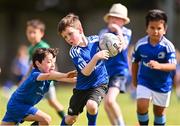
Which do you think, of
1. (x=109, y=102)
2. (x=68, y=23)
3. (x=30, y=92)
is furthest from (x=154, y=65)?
(x=30, y=92)

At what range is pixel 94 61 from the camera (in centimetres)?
901

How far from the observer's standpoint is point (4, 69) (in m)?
33.4

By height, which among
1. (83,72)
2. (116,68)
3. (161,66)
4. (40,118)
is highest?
(83,72)

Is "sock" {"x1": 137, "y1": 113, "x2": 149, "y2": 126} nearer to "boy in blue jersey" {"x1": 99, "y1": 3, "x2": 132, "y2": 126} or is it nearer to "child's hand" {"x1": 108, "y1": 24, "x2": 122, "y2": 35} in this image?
"boy in blue jersey" {"x1": 99, "y1": 3, "x2": 132, "y2": 126}

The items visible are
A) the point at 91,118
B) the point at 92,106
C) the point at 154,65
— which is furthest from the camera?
the point at 154,65

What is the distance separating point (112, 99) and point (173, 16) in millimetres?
21073

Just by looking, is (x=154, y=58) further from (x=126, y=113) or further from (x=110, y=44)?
(x=126, y=113)

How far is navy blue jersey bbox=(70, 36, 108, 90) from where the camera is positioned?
9320 mm

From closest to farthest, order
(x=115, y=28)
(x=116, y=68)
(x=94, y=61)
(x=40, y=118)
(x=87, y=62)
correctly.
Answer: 1. (x=94, y=61)
2. (x=87, y=62)
3. (x=40, y=118)
4. (x=115, y=28)
5. (x=116, y=68)

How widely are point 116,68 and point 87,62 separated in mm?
2542

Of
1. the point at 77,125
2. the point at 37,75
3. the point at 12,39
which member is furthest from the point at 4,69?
the point at 37,75

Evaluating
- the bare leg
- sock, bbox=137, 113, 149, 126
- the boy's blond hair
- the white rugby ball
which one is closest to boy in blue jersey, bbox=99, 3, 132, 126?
sock, bbox=137, 113, 149, 126

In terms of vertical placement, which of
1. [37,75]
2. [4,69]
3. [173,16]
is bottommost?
[4,69]

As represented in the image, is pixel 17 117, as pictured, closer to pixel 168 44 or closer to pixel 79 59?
pixel 79 59
